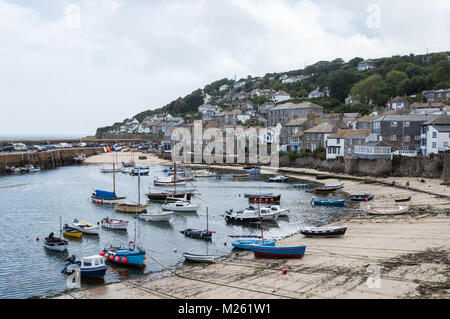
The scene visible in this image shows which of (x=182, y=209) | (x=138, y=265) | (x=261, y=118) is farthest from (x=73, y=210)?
(x=261, y=118)

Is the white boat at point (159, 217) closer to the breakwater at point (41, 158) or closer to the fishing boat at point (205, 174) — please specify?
the fishing boat at point (205, 174)

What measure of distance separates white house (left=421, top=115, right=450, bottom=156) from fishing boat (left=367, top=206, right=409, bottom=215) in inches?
813

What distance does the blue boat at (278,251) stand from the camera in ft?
77.9

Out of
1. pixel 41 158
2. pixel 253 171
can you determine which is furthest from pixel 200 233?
pixel 41 158

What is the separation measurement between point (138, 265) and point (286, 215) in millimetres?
17945

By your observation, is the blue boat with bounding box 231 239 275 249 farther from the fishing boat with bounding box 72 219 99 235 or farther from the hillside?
the hillside

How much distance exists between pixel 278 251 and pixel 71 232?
17.0 meters

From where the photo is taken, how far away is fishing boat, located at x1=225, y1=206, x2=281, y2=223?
3594cm

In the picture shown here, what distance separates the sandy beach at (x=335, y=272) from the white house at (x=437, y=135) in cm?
2454

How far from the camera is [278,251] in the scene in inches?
950

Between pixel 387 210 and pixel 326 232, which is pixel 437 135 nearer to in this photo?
pixel 387 210
